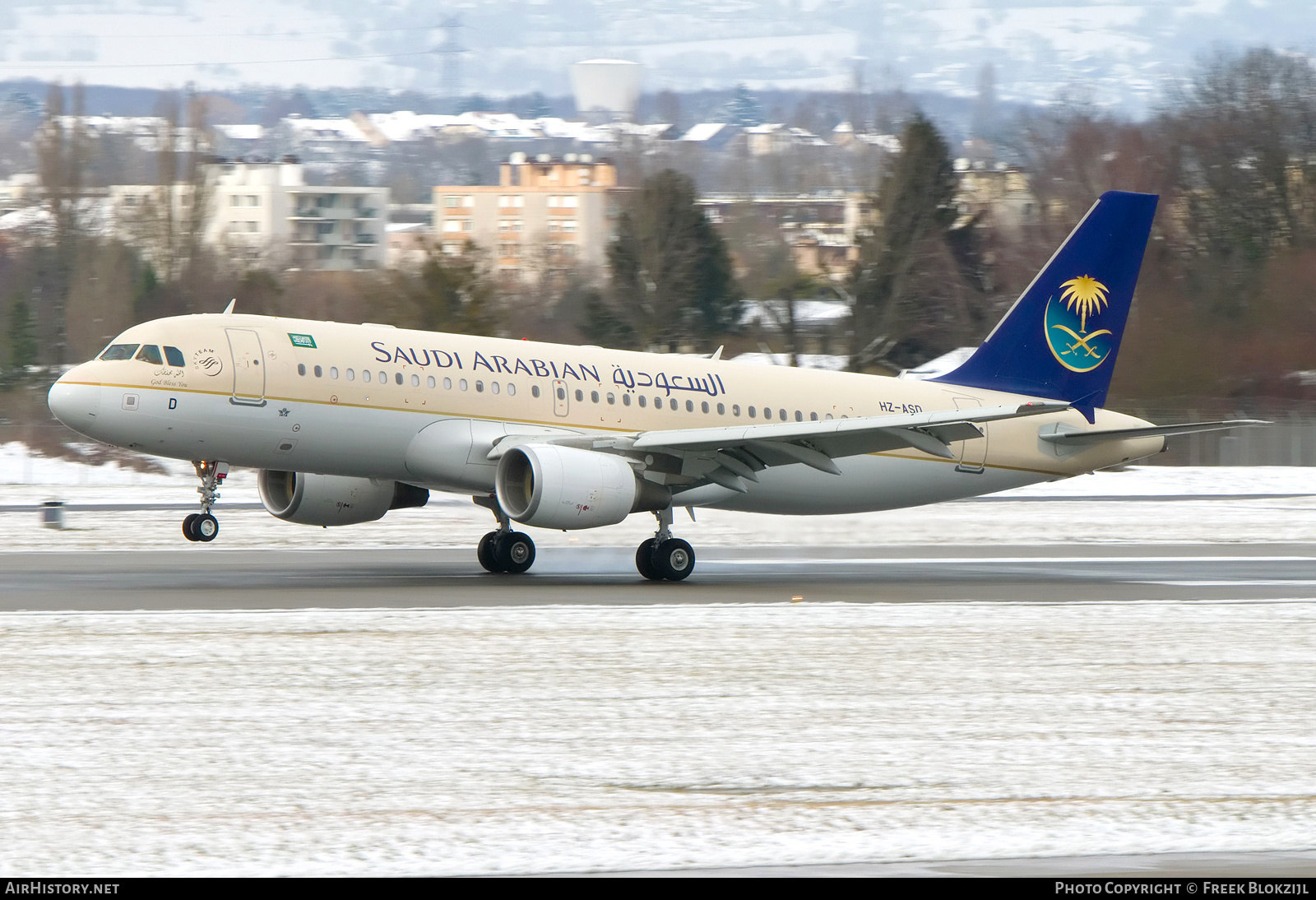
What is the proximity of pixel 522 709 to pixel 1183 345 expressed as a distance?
56.5 metres

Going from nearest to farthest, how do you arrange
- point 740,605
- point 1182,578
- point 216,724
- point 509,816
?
point 509,816 → point 216,724 → point 740,605 → point 1182,578

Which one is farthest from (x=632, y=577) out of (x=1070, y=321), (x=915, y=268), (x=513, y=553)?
(x=915, y=268)

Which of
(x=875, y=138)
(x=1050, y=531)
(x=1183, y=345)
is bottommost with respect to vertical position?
(x=1050, y=531)

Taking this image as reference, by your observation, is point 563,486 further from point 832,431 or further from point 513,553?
point 832,431

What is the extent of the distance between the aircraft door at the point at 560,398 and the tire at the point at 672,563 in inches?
104

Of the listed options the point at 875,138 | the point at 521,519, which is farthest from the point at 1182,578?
the point at 875,138

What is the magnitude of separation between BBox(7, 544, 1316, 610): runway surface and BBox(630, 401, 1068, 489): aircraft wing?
6.49 ft

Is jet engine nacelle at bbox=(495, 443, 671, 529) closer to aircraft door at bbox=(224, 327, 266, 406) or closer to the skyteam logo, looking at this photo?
aircraft door at bbox=(224, 327, 266, 406)

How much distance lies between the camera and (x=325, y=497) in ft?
85.0

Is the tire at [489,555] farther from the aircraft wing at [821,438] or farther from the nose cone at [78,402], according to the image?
the nose cone at [78,402]

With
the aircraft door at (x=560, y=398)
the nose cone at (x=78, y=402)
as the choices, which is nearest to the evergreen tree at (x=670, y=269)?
the aircraft door at (x=560, y=398)

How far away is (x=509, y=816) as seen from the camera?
920 cm

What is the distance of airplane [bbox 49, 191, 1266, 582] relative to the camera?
23094 mm
